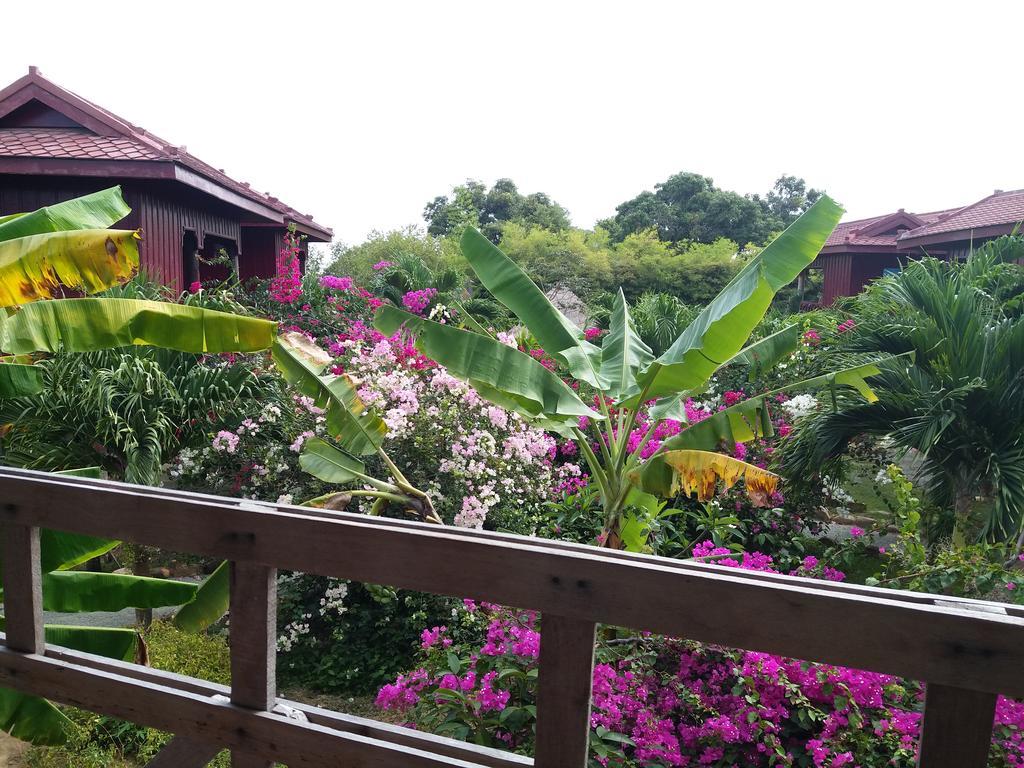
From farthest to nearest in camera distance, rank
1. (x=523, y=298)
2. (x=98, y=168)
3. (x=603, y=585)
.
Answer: (x=98, y=168) < (x=523, y=298) < (x=603, y=585)

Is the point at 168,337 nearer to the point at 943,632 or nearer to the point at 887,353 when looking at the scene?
the point at 943,632

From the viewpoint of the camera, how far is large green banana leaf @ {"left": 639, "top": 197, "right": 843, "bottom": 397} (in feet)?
14.3

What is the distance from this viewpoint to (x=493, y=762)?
5.31ft

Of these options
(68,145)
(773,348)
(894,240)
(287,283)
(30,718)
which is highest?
(894,240)

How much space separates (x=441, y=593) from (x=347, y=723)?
0.54 metres

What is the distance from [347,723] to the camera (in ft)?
5.85

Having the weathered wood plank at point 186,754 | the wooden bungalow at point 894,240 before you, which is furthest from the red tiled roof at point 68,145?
the wooden bungalow at point 894,240

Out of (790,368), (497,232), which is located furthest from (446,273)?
(497,232)

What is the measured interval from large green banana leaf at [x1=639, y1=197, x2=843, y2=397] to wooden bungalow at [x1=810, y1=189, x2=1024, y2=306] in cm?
1371

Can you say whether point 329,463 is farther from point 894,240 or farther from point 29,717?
point 894,240

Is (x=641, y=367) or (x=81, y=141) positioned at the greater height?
(x=81, y=141)

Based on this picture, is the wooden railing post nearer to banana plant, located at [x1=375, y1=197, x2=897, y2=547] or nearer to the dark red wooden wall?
banana plant, located at [x1=375, y1=197, x2=897, y2=547]

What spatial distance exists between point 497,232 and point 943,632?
3862 centimetres

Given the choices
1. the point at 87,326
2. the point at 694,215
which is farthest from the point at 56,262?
the point at 694,215
